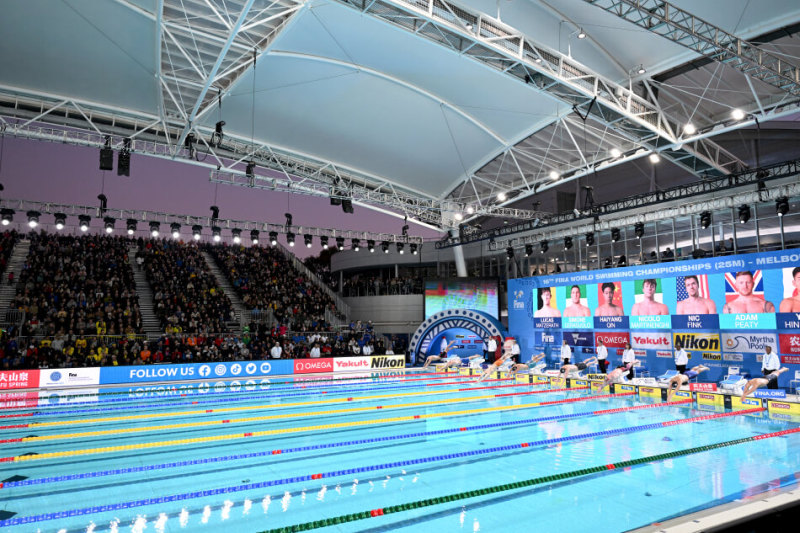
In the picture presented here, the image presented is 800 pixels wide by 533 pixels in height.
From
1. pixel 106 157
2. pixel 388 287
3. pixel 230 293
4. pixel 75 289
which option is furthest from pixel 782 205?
pixel 75 289

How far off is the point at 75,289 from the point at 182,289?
4.04 meters

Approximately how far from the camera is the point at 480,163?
1869cm

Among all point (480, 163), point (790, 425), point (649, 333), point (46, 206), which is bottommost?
point (790, 425)

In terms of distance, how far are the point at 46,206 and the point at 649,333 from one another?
2192 cm

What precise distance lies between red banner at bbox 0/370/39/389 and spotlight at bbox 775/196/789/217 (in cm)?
2062

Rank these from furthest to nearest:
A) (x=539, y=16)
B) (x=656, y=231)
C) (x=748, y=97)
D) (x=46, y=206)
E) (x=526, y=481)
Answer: (x=46, y=206), (x=656, y=231), (x=748, y=97), (x=539, y=16), (x=526, y=481)

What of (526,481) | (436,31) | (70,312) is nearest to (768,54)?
(436,31)

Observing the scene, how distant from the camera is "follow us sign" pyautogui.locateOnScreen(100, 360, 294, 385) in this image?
50.3 feet

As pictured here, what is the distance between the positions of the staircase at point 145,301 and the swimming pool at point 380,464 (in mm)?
8744

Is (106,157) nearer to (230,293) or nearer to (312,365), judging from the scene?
(312,365)

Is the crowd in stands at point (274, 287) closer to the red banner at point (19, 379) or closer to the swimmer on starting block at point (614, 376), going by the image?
the red banner at point (19, 379)

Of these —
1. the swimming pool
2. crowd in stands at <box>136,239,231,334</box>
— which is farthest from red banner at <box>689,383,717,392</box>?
crowd in stands at <box>136,239,231,334</box>

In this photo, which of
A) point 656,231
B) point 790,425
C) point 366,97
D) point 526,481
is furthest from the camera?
point 656,231

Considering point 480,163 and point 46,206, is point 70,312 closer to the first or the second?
point 46,206
